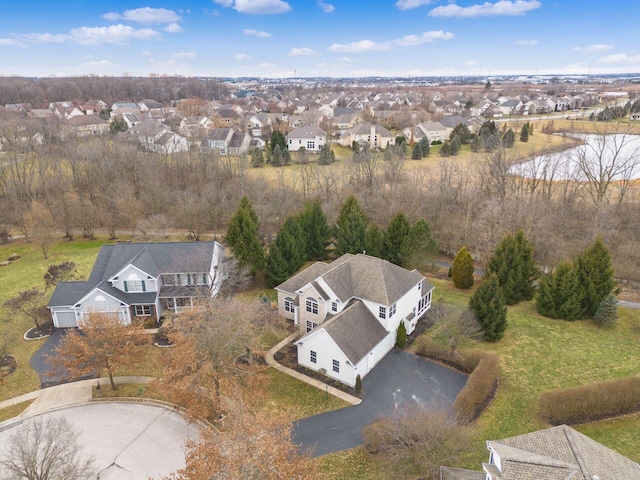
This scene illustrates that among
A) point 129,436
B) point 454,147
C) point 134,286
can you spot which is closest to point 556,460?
point 129,436

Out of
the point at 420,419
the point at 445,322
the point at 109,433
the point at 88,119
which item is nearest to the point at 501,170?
the point at 445,322

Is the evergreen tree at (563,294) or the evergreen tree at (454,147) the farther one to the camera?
the evergreen tree at (454,147)

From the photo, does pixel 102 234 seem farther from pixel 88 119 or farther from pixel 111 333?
pixel 88 119

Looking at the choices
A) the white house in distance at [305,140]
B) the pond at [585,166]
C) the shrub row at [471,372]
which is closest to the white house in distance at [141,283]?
the shrub row at [471,372]

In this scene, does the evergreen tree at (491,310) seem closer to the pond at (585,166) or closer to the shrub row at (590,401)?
the shrub row at (590,401)

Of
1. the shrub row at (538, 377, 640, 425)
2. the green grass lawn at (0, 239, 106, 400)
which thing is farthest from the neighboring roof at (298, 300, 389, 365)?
the green grass lawn at (0, 239, 106, 400)
